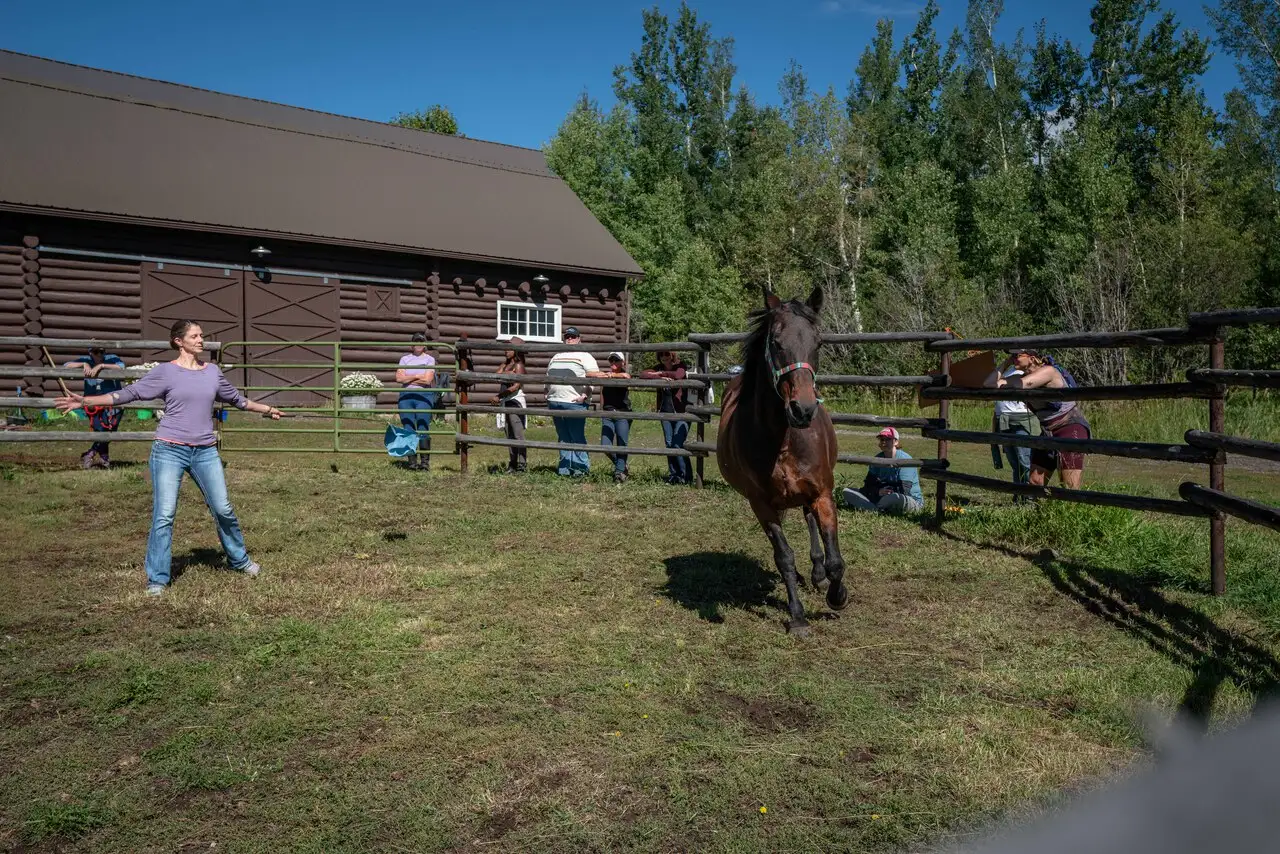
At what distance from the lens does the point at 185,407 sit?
6.72 meters

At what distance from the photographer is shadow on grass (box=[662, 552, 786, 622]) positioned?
20.8ft

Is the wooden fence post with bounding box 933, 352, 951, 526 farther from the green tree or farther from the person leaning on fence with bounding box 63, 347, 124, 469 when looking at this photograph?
the green tree

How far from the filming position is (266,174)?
2016cm

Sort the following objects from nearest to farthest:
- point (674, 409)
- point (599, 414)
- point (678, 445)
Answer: point (599, 414), point (678, 445), point (674, 409)

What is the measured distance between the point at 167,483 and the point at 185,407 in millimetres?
555

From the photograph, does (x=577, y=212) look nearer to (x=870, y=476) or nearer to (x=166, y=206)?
(x=166, y=206)

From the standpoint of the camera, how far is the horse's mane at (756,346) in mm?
5934

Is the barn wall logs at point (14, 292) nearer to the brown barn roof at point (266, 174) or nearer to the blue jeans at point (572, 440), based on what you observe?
the brown barn roof at point (266, 174)

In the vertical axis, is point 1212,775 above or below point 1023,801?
above

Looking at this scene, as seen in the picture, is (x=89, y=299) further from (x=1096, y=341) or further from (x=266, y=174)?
(x=1096, y=341)

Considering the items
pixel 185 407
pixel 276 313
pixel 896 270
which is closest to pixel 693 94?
pixel 896 270

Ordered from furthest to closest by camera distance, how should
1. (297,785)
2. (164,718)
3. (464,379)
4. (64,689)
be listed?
(464,379), (64,689), (164,718), (297,785)

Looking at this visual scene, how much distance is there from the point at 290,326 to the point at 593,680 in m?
16.1

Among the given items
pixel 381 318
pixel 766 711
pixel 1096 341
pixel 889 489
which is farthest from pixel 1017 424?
pixel 381 318
